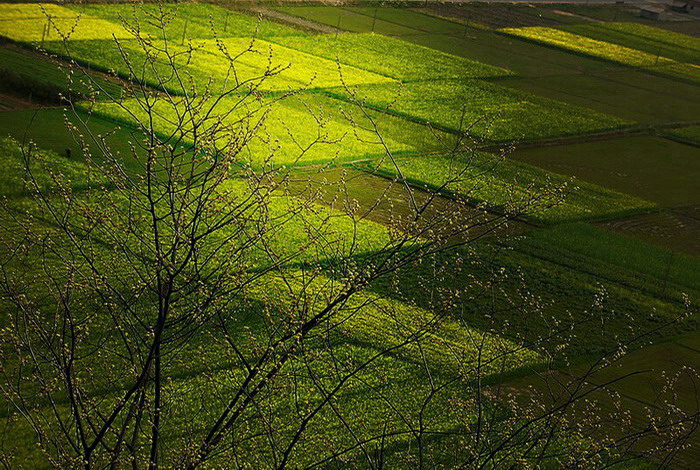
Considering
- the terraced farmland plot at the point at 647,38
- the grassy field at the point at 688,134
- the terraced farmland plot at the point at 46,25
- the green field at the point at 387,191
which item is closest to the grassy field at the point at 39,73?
the green field at the point at 387,191

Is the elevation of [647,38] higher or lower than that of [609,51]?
higher

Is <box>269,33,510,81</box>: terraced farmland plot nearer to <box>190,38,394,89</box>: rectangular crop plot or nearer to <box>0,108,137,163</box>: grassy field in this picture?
<box>190,38,394,89</box>: rectangular crop plot

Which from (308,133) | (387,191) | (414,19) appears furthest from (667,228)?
(414,19)

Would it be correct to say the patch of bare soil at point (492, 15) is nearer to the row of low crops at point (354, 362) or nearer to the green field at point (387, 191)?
the green field at point (387, 191)

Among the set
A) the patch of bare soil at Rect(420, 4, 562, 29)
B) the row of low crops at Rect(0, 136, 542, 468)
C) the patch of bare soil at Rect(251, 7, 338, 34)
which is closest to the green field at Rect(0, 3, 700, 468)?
the row of low crops at Rect(0, 136, 542, 468)

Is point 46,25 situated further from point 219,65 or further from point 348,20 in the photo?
point 348,20

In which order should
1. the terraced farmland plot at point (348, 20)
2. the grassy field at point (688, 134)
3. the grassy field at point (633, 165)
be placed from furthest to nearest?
the terraced farmland plot at point (348, 20) < the grassy field at point (688, 134) < the grassy field at point (633, 165)
